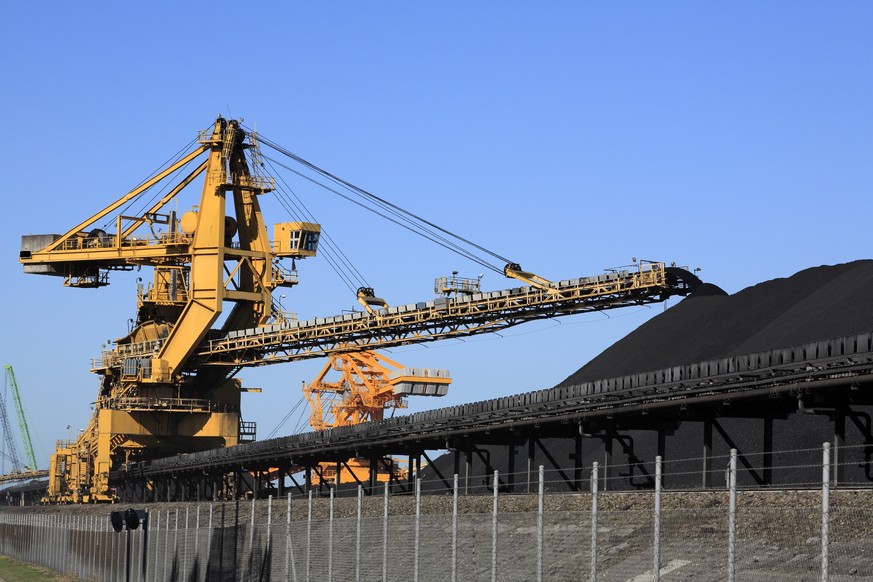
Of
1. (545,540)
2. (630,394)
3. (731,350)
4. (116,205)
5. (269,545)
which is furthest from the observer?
(116,205)

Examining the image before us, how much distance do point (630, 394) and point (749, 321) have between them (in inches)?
580

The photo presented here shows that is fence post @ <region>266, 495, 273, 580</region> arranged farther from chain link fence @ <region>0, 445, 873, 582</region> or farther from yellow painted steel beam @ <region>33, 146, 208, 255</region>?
yellow painted steel beam @ <region>33, 146, 208, 255</region>

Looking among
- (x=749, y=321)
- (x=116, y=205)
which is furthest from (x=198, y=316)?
(x=749, y=321)

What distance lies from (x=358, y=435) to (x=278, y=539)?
2939cm

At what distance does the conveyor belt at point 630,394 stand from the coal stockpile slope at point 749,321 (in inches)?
303

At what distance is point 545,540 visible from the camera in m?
23.6

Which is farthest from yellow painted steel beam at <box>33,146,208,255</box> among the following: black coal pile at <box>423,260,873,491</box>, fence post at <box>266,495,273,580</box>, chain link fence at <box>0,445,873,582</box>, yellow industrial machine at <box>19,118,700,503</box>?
fence post at <box>266,495,273,580</box>

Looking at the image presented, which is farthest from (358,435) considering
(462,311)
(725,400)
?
(725,400)

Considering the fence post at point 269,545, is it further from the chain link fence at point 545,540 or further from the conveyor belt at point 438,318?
the conveyor belt at point 438,318

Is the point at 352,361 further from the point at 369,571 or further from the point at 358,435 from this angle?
the point at 369,571

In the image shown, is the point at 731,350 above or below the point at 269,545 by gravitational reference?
above

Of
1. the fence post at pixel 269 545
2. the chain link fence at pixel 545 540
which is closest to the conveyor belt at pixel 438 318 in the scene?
the chain link fence at pixel 545 540

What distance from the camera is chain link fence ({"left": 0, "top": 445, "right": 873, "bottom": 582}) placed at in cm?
1609

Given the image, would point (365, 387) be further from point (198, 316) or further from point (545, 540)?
point (545, 540)
